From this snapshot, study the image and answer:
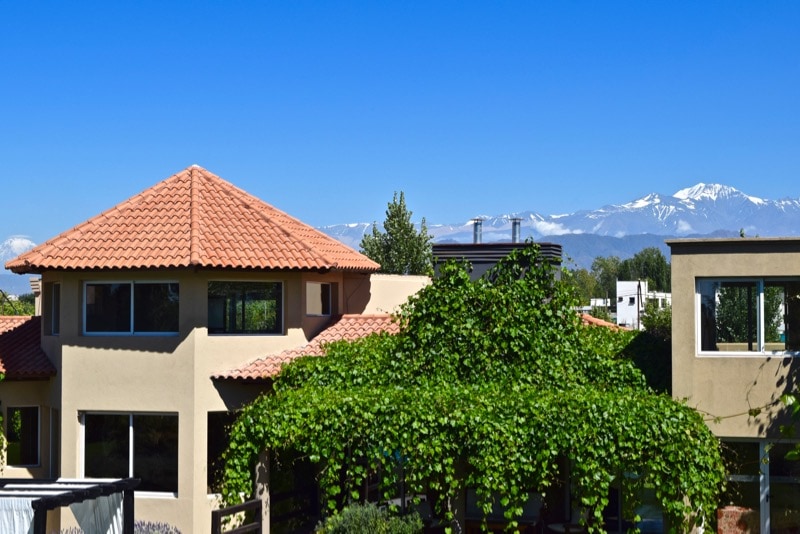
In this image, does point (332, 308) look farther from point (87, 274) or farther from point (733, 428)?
point (733, 428)

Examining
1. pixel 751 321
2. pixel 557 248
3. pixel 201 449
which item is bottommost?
pixel 201 449

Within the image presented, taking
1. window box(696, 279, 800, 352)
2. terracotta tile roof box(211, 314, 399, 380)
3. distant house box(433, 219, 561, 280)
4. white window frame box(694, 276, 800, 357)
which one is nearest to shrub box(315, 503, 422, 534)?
terracotta tile roof box(211, 314, 399, 380)

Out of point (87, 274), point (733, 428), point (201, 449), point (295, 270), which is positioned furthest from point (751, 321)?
point (87, 274)

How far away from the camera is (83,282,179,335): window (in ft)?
72.3

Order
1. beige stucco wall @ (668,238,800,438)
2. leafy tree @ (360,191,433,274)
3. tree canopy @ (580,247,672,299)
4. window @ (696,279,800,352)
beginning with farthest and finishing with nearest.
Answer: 1. tree canopy @ (580,247,672,299)
2. leafy tree @ (360,191,433,274)
3. window @ (696,279,800,352)
4. beige stucco wall @ (668,238,800,438)

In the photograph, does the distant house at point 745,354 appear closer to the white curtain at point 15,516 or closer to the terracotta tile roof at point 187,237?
the terracotta tile roof at point 187,237

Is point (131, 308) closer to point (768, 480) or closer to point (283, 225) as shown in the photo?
point (283, 225)

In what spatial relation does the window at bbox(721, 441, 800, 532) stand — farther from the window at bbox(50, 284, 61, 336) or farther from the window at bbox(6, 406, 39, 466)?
the window at bbox(6, 406, 39, 466)

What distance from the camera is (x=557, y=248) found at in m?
24.5

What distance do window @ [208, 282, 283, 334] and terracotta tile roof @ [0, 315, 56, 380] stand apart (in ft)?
13.9

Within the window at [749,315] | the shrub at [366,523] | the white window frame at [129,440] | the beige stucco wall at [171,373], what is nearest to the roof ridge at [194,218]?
the beige stucco wall at [171,373]

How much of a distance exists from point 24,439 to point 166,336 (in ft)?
17.8

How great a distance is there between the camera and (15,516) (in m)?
17.1

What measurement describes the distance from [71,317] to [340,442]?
701 centimetres
